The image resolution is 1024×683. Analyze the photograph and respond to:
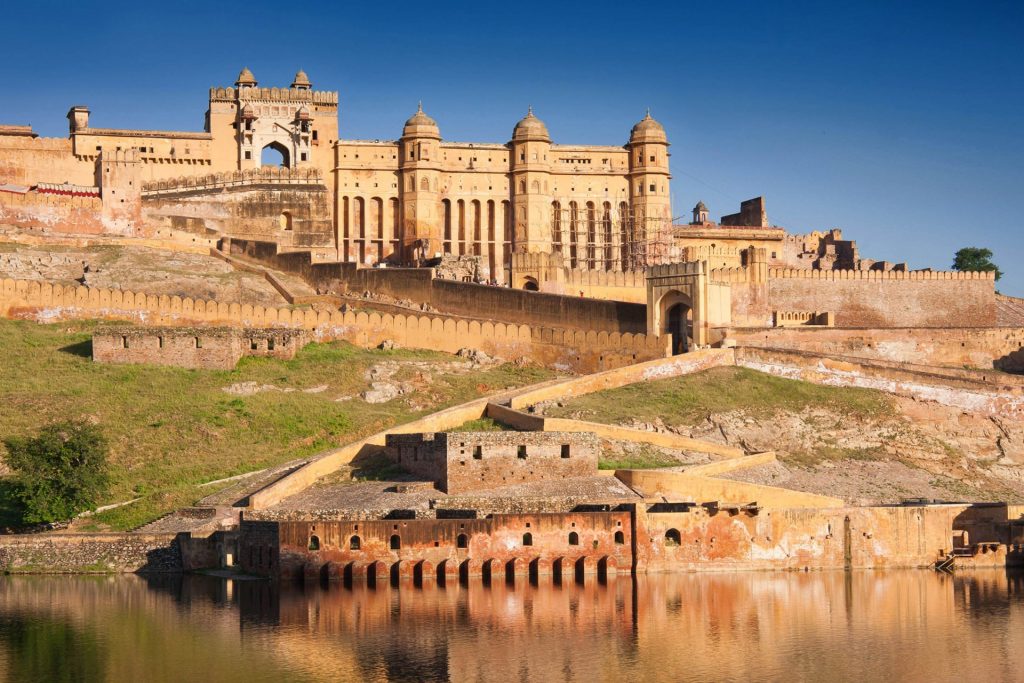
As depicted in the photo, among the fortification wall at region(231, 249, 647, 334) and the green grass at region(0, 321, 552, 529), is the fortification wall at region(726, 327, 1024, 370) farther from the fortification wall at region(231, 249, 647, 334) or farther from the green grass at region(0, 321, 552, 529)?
the green grass at region(0, 321, 552, 529)

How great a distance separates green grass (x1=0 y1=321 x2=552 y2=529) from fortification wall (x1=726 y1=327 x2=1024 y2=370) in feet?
26.6

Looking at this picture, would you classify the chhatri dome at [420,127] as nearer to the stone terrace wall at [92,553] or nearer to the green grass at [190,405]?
the green grass at [190,405]

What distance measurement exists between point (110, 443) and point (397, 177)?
2301cm

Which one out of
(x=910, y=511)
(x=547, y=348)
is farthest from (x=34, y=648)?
(x=547, y=348)

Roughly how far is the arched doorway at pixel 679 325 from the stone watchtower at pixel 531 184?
1161cm

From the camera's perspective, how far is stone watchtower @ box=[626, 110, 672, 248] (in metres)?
54.7

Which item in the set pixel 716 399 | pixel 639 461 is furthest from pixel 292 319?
pixel 639 461

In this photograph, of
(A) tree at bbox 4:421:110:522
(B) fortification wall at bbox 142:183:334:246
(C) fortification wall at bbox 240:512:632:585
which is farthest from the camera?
(B) fortification wall at bbox 142:183:334:246

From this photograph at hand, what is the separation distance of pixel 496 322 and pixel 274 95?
55.2ft

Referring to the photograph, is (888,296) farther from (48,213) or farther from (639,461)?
(48,213)

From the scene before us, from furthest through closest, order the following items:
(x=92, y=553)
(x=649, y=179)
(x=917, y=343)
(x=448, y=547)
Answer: (x=649, y=179), (x=917, y=343), (x=92, y=553), (x=448, y=547)

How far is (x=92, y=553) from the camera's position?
28156 mm

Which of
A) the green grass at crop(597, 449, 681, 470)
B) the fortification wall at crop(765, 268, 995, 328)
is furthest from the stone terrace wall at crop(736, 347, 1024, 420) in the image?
the fortification wall at crop(765, 268, 995, 328)

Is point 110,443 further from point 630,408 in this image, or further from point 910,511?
point 910,511
